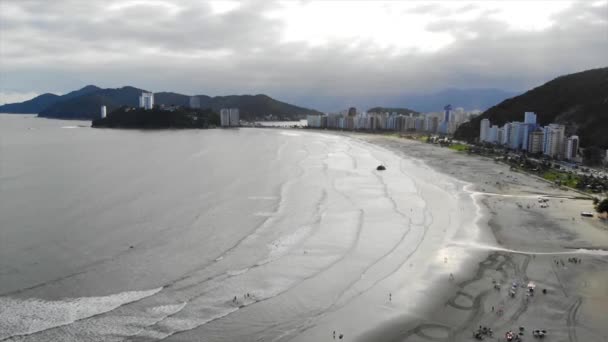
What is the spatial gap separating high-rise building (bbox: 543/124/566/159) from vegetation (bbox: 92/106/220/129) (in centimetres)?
9945

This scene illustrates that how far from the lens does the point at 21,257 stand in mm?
20828

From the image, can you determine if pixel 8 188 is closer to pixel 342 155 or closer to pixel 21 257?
pixel 21 257

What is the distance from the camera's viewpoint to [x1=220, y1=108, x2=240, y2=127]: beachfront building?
150m

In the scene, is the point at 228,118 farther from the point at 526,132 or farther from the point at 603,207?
the point at 603,207

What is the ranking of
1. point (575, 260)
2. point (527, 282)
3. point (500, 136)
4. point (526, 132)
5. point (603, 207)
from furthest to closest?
point (500, 136) < point (526, 132) < point (603, 207) < point (575, 260) < point (527, 282)

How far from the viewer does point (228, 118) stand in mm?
151625

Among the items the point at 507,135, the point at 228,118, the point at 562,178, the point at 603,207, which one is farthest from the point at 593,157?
the point at 228,118

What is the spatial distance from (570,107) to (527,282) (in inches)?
2773

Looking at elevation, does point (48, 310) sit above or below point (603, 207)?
below

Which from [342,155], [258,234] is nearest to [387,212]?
[258,234]

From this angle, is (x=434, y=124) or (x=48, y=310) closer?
(x=48, y=310)

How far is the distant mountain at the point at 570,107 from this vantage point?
6606 centimetres

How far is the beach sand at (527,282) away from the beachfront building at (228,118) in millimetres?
124419

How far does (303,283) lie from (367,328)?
4.19 meters
